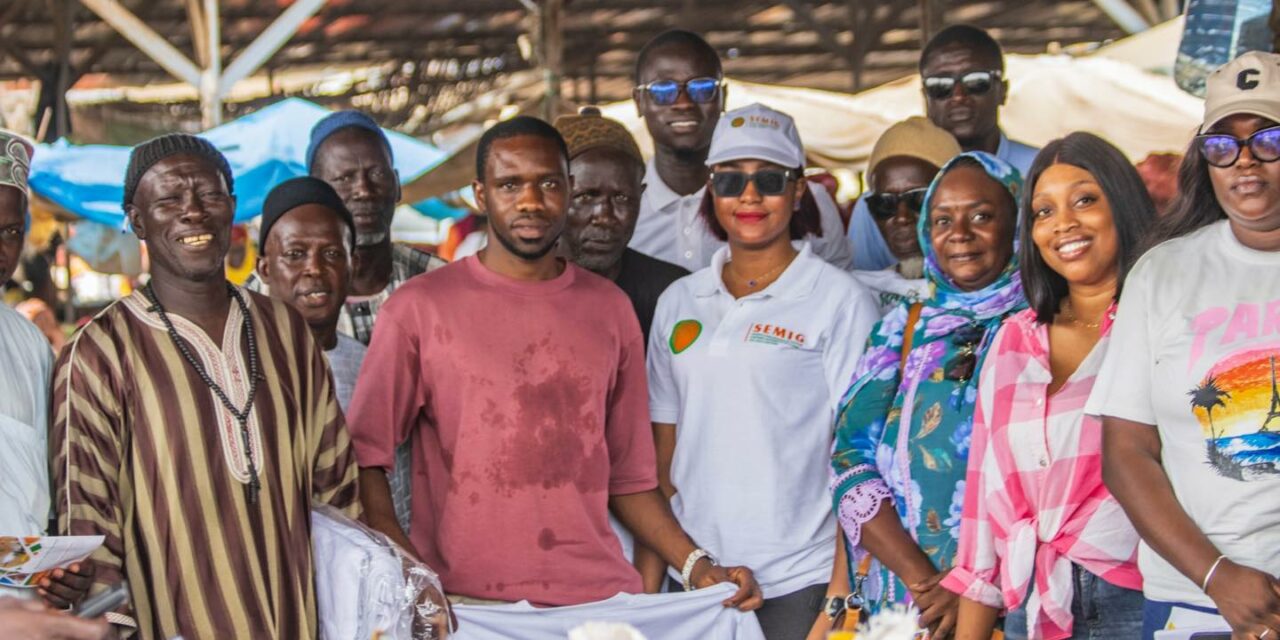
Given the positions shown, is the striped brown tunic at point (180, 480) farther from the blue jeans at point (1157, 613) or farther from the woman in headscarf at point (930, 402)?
the blue jeans at point (1157, 613)

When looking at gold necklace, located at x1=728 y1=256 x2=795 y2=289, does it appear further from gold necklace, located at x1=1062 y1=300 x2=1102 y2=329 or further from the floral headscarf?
gold necklace, located at x1=1062 y1=300 x2=1102 y2=329

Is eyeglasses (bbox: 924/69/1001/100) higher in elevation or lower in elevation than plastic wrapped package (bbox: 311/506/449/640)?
higher

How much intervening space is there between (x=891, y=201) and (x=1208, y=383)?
191 centimetres

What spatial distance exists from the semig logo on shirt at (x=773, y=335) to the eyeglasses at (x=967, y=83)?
6.17ft

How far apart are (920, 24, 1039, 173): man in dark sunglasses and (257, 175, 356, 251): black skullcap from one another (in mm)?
2407

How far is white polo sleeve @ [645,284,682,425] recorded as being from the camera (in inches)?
162

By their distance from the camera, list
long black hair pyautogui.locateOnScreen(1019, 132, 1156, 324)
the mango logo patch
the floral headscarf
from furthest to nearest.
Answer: the mango logo patch < the floral headscarf < long black hair pyautogui.locateOnScreen(1019, 132, 1156, 324)

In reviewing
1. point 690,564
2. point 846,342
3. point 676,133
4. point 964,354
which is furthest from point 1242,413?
point 676,133

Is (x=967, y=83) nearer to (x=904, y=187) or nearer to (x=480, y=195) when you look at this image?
(x=904, y=187)

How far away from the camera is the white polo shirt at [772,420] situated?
389 cm

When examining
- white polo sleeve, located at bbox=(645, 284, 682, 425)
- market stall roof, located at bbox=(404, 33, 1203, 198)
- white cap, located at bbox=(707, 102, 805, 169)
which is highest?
market stall roof, located at bbox=(404, 33, 1203, 198)

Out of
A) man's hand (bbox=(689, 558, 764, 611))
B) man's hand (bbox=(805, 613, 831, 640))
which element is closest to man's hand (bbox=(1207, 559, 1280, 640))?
man's hand (bbox=(805, 613, 831, 640))

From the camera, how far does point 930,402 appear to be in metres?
3.64

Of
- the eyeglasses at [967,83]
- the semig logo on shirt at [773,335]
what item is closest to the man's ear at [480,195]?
the semig logo on shirt at [773,335]
